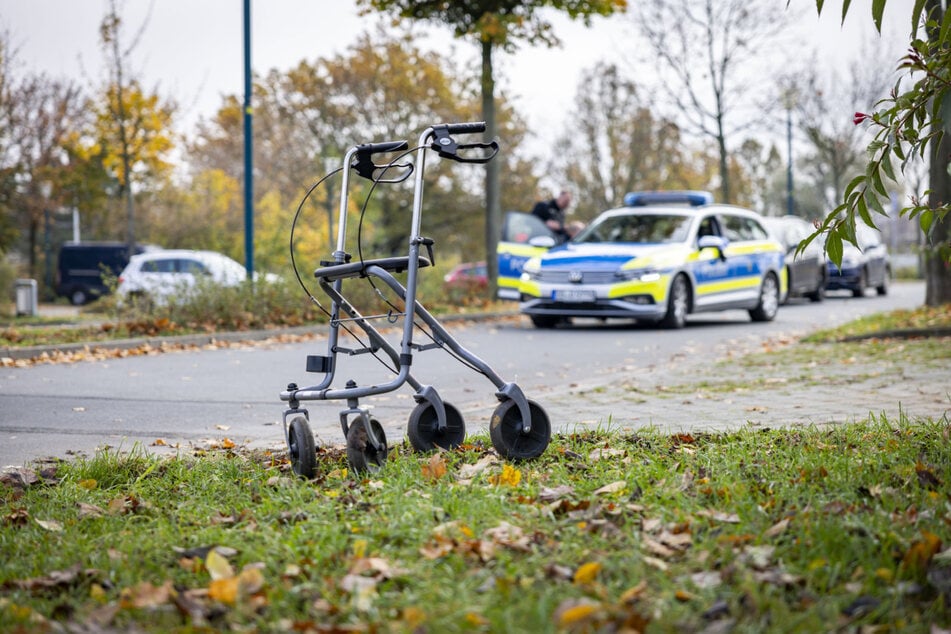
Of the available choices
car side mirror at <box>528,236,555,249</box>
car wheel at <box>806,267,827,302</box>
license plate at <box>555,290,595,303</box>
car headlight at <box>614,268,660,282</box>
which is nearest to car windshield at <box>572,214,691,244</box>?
car side mirror at <box>528,236,555,249</box>

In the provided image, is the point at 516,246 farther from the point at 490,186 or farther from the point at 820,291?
the point at 820,291

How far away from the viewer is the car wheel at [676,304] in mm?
15875

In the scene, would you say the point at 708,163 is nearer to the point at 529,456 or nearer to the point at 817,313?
the point at 817,313

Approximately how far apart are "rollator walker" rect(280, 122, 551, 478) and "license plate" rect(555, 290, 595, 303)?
10.3m

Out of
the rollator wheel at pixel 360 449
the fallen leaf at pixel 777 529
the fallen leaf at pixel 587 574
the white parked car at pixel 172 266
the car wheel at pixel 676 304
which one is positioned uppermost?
the white parked car at pixel 172 266

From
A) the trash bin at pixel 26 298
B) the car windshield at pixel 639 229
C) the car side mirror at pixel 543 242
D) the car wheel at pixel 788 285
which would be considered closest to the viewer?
the car windshield at pixel 639 229

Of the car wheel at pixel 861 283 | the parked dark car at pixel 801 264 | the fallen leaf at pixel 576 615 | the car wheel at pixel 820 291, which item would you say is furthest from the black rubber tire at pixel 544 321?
the fallen leaf at pixel 576 615

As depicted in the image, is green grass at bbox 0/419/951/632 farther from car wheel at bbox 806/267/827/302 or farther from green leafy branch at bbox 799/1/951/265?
car wheel at bbox 806/267/827/302

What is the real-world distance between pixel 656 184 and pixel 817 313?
2548 cm

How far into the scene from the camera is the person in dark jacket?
18688 mm

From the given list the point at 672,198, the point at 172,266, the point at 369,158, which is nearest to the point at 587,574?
the point at 369,158

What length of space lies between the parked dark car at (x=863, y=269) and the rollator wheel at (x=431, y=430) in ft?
72.5

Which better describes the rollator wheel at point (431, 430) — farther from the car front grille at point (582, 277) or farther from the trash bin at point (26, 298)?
the trash bin at point (26, 298)

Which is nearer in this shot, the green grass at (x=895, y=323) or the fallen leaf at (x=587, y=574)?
the fallen leaf at (x=587, y=574)
